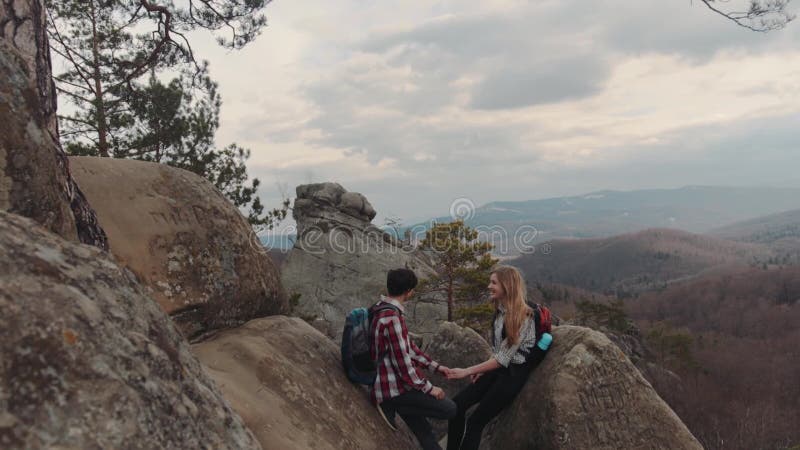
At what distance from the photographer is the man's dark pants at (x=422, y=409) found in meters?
6.46

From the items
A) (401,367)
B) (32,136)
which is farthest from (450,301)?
(32,136)

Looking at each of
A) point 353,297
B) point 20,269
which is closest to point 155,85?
point 353,297

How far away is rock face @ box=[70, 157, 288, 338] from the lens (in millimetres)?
7047

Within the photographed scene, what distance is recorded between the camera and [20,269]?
3047 millimetres

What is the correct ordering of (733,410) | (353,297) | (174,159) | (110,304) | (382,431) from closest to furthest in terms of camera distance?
1. (110,304)
2. (382,431)
3. (174,159)
4. (353,297)
5. (733,410)

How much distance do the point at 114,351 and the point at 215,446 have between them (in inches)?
37.5

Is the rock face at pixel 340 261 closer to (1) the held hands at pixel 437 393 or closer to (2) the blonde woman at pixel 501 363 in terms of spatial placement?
(2) the blonde woman at pixel 501 363

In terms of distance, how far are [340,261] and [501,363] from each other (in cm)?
2636

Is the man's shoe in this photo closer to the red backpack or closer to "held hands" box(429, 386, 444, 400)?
"held hands" box(429, 386, 444, 400)

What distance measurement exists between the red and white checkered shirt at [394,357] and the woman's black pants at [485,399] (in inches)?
46.7

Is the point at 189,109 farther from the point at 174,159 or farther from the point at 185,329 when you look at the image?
the point at 185,329

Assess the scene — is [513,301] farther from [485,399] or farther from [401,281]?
[401,281]

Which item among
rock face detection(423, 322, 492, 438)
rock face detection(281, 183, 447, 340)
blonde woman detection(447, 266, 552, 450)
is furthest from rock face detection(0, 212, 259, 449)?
rock face detection(281, 183, 447, 340)

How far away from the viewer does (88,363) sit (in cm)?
295
